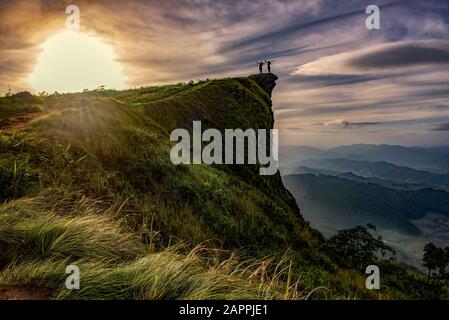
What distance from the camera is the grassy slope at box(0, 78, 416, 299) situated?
408 centimetres

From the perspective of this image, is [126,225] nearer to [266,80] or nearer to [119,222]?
[119,222]

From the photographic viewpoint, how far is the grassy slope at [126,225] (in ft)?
13.4

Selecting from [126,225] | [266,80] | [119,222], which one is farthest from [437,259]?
[119,222]

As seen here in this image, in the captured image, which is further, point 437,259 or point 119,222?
point 437,259

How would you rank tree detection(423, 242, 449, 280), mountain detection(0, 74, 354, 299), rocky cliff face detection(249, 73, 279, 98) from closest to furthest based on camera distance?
mountain detection(0, 74, 354, 299) → tree detection(423, 242, 449, 280) → rocky cliff face detection(249, 73, 279, 98)

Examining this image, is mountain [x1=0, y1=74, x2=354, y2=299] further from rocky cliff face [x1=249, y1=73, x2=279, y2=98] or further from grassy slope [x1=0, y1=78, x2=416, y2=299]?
rocky cliff face [x1=249, y1=73, x2=279, y2=98]

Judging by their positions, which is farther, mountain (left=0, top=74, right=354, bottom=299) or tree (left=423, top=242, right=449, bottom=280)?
tree (left=423, top=242, right=449, bottom=280)

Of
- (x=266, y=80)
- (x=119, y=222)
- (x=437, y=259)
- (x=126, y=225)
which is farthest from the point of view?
(x=266, y=80)

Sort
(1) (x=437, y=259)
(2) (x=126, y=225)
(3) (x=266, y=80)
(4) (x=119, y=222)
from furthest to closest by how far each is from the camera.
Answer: (3) (x=266, y=80), (1) (x=437, y=259), (2) (x=126, y=225), (4) (x=119, y=222)

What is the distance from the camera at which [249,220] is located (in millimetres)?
10758

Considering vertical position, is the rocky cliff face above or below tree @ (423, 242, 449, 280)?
above

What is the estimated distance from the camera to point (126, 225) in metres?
6.47

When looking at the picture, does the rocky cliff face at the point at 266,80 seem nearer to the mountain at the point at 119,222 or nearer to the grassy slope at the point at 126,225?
the mountain at the point at 119,222

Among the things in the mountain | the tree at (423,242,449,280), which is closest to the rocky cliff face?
the tree at (423,242,449,280)
